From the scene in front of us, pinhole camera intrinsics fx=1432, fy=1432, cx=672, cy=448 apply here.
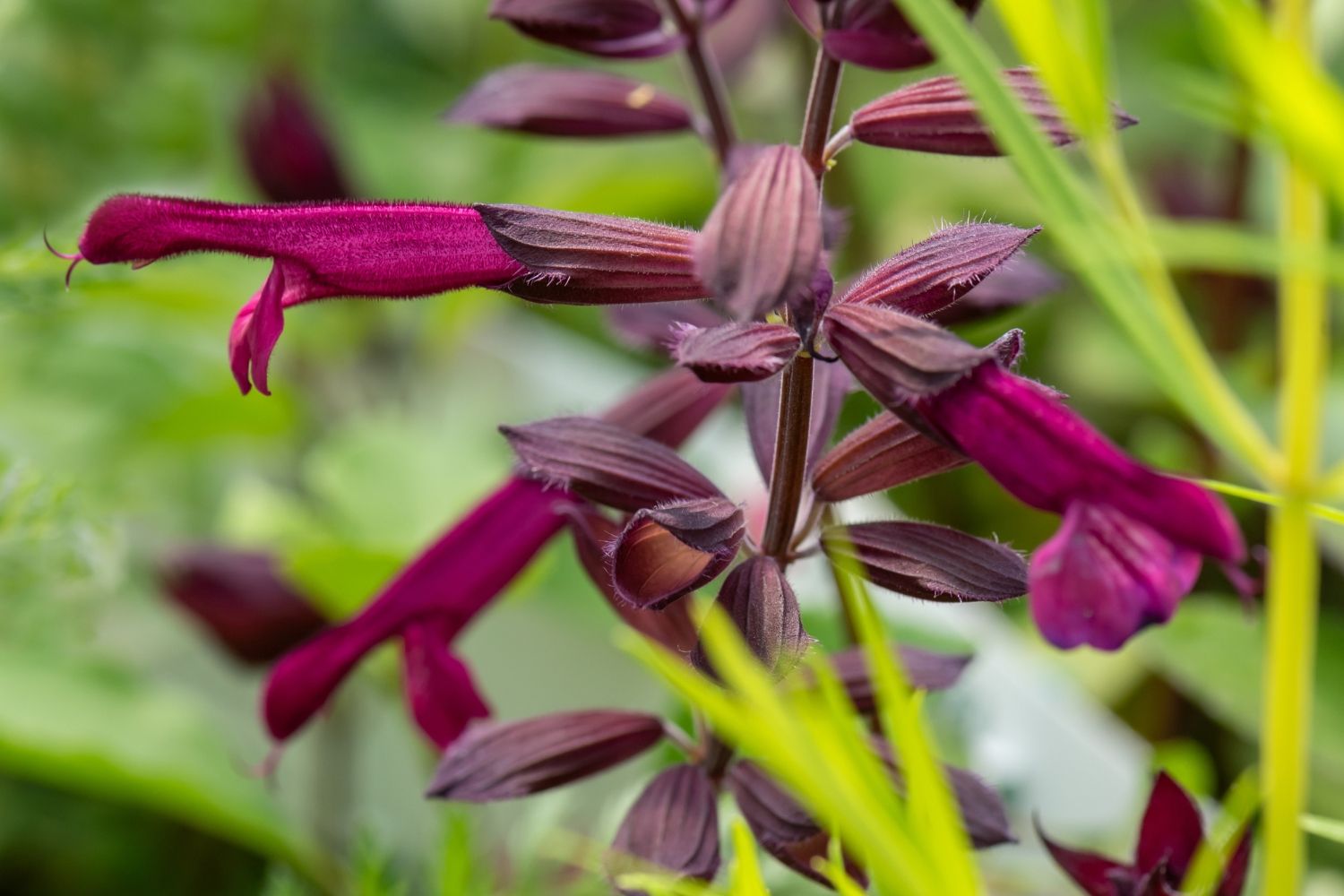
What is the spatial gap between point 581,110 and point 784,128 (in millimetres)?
932

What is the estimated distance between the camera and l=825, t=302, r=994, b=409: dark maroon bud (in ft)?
0.96

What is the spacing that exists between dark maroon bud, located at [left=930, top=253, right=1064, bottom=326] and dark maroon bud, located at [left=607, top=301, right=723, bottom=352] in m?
0.09

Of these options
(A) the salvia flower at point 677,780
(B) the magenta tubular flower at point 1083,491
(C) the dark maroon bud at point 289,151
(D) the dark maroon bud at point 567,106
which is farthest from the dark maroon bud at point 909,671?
(C) the dark maroon bud at point 289,151

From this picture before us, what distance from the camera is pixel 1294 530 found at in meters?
0.26

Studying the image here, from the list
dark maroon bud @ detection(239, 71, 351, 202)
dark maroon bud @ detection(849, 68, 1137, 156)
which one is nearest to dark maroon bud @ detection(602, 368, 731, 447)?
dark maroon bud @ detection(849, 68, 1137, 156)

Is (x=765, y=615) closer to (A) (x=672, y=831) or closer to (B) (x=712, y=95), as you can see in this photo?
(A) (x=672, y=831)

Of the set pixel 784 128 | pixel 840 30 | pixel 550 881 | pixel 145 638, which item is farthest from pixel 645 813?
pixel 784 128

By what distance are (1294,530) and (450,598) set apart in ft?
0.90

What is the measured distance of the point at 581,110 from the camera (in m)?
0.50

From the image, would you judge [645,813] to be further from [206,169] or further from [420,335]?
[206,169]

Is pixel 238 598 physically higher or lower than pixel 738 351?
lower

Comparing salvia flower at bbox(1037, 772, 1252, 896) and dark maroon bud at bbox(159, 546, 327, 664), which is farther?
dark maroon bud at bbox(159, 546, 327, 664)

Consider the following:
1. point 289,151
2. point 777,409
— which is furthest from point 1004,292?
point 289,151

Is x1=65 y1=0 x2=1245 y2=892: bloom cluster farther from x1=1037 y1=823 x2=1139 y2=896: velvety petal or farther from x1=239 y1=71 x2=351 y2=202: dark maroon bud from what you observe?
x1=239 y1=71 x2=351 y2=202: dark maroon bud
